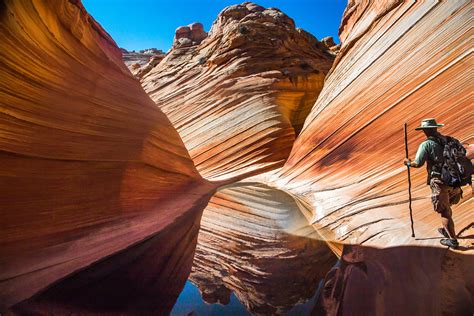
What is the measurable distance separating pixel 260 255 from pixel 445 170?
7.74 ft

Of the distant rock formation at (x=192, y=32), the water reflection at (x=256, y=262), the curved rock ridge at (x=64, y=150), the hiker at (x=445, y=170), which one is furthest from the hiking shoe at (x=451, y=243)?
the distant rock formation at (x=192, y=32)

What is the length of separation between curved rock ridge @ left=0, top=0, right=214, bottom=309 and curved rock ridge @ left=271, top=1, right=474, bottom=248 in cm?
234

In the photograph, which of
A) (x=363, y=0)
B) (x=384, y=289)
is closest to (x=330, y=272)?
(x=384, y=289)

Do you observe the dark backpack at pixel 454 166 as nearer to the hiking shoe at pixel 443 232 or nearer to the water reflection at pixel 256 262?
the hiking shoe at pixel 443 232

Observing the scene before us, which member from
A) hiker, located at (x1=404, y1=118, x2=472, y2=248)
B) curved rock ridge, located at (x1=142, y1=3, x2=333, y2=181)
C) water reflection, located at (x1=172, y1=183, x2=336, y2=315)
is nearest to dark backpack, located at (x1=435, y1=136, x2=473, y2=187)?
hiker, located at (x1=404, y1=118, x2=472, y2=248)

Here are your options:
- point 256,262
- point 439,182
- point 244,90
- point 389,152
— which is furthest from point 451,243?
point 244,90

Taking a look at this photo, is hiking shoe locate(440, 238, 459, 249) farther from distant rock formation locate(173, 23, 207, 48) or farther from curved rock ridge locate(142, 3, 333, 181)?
distant rock formation locate(173, 23, 207, 48)

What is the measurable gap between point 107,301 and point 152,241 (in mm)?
1076

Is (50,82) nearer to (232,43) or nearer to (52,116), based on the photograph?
(52,116)

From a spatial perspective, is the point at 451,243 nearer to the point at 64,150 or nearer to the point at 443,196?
the point at 443,196

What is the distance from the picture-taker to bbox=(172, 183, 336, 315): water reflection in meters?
3.00

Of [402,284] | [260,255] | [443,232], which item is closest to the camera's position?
[402,284]

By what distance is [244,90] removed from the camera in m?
8.15

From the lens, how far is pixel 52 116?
2.76 meters
